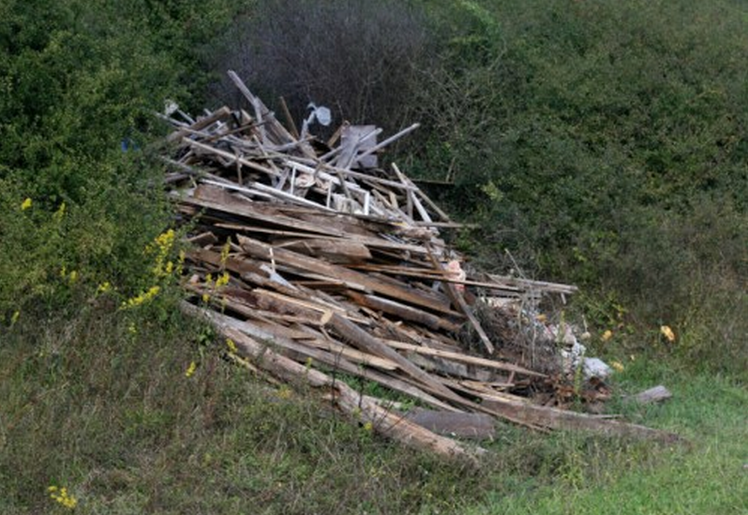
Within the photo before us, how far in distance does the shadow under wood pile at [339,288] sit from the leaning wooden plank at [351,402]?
0.04ft

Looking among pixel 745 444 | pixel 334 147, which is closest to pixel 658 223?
pixel 334 147

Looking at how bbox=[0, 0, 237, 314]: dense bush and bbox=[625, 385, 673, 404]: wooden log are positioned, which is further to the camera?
bbox=[625, 385, 673, 404]: wooden log

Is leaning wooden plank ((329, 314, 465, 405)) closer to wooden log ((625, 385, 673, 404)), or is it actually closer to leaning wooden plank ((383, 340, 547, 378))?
leaning wooden plank ((383, 340, 547, 378))

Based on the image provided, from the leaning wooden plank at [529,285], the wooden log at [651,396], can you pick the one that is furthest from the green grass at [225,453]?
the leaning wooden plank at [529,285]

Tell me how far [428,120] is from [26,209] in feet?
26.7

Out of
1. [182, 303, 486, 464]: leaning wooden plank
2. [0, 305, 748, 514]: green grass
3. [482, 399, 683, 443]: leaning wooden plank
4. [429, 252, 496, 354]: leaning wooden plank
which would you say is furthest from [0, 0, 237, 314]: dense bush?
[482, 399, 683, 443]: leaning wooden plank

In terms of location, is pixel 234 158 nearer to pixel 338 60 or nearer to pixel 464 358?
pixel 464 358

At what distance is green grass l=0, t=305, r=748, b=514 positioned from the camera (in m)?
7.92

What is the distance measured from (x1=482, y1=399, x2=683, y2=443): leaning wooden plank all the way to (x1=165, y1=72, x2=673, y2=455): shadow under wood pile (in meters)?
0.01

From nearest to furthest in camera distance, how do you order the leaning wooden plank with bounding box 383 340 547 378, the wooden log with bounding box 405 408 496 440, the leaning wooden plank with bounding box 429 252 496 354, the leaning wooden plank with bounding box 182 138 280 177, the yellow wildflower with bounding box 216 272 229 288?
1. the wooden log with bounding box 405 408 496 440
2. the yellow wildflower with bounding box 216 272 229 288
3. the leaning wooden plank with bounding box 383 340 547 378
4. the leaning wooden plank with bounding box 429 252 496 354
5. the leaning wooden plank with bounding box 182 138 280 177

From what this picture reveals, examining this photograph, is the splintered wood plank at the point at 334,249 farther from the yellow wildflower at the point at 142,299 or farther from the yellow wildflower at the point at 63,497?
the yellow wildflower at the point at 63,497

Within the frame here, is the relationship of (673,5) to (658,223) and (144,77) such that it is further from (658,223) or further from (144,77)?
(144,77)

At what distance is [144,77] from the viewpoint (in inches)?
480

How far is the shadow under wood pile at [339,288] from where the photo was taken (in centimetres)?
966
